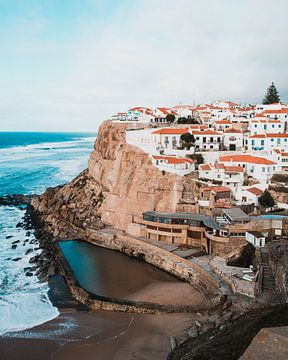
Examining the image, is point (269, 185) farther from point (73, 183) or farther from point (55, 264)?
point (73, 183)

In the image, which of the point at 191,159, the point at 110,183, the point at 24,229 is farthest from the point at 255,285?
the point at 24,229

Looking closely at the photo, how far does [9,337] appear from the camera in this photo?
18109 mm

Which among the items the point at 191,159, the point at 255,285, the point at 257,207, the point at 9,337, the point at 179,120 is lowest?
the point at 9,337

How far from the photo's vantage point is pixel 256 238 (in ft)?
79.9

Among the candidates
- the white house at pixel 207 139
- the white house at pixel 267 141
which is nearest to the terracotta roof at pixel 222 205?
the white house at pixel 267 141

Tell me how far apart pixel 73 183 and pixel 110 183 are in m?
7.32

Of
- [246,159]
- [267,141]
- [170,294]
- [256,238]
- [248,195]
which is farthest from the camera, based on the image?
[267,141]

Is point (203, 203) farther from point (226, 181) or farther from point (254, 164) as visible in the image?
point (254, 164)

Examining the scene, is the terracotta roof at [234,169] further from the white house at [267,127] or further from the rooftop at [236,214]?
the white house at [267,127]

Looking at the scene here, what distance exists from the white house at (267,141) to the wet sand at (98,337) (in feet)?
82.4

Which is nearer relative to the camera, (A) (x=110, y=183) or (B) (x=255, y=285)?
(B) (x=255, y=285)

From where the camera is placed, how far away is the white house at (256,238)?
24375 mm

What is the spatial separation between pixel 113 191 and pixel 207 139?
12763 mm

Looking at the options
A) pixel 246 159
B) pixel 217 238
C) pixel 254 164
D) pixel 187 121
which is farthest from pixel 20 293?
pixel 187 121
